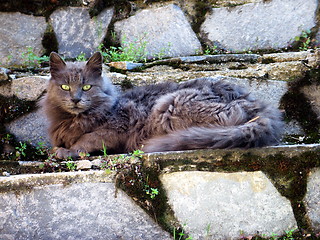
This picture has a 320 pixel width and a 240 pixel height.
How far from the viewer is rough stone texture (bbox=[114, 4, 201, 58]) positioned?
4.35m

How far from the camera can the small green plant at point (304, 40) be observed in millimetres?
3945

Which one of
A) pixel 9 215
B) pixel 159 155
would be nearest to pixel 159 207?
pixel 159 155

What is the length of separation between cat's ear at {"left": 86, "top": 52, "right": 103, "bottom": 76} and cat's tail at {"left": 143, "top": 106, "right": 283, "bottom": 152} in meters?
0.99

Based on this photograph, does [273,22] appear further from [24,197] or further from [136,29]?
[24,197]

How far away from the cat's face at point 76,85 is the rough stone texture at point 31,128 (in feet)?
1.25

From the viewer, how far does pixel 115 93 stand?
3.52 meters

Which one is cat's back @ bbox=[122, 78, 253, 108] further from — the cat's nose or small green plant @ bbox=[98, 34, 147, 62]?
small green plant @ bbox=[98, 34, 147, 62]

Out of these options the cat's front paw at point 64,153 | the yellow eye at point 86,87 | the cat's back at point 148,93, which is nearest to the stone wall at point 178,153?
the cat's back at point 148,93

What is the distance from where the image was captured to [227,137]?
7.87 ft

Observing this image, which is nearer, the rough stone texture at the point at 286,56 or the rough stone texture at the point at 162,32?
the rough stone texture at the point at 286,56

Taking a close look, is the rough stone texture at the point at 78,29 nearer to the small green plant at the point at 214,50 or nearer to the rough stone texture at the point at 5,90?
the rough stone texture at the point at 5,90

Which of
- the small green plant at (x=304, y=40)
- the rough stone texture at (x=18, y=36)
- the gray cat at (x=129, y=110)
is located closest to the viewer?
the gray cat at (x=129, y=110)

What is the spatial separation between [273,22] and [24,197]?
3.38 m

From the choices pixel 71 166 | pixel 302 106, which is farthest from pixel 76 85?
pixel 302 106
